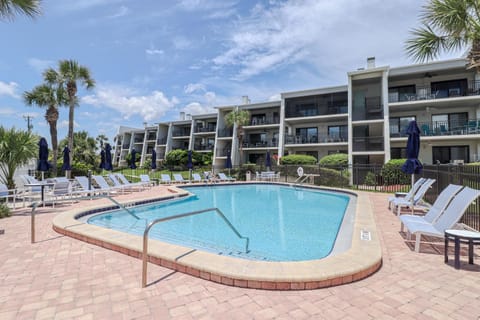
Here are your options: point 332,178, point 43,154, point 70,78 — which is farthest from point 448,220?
point 70,78

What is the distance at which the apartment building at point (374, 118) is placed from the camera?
19.1 metres

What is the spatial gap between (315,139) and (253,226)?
62.4 feet

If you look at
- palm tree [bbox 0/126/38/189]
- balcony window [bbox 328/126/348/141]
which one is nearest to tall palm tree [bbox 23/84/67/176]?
palm tree [bbox 0/126/38/189]

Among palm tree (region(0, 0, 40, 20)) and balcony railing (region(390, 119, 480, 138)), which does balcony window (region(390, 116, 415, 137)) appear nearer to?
balcony railing (region(390, 119, 480, 138))

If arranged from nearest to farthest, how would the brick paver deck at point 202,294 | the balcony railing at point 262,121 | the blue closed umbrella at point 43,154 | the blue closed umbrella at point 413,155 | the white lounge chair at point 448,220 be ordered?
the brick paver deck at point 202,294 → the white lounge chair at point 448,220 → the blue closed umbrella at point 413,155 → the blue closed umbrella at point 43,154 → the balcony railing at point 262,121

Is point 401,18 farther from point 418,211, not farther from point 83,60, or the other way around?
point 83,60

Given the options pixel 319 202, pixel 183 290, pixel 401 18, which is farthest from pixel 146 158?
pixel 183 290

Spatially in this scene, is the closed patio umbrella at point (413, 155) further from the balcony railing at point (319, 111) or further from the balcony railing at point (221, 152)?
the balcony railing at point (221, 152)

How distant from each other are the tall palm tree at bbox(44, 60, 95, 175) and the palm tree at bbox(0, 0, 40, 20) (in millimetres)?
13721

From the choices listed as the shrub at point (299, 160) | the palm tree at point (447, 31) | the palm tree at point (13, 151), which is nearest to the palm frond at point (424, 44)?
the palm tree at point (447, 31)

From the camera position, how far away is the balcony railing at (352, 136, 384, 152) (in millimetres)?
21655

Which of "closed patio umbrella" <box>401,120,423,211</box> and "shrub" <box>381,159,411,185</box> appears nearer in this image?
"closed patio umbrella" <box>401,120,423,211</box>

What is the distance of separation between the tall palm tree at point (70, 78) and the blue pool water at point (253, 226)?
41.7 ft

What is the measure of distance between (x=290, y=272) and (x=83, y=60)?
2145 centimetres
